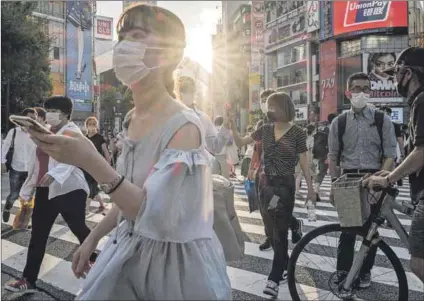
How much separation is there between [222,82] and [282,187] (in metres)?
84.1

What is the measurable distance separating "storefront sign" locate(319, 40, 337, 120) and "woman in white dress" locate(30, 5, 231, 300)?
38.9 m

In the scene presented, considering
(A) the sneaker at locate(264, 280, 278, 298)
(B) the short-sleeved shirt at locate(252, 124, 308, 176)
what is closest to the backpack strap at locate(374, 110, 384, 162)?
(B) the short-sleeved shirt at locate(252, 124, 308, 176)

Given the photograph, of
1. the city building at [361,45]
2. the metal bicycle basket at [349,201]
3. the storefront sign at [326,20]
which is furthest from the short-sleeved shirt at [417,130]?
the storefront sign at [326,20]

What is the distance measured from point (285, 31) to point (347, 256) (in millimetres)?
47938

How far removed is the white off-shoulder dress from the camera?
1.36m

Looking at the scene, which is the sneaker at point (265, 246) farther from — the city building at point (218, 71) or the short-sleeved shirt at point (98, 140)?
the city building at point (218, 71)

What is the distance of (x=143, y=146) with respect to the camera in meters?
1.51

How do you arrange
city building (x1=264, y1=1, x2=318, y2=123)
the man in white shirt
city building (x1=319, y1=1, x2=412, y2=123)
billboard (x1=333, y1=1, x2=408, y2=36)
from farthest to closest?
city building (x1=264, y1=1, x2=318, y2=123) < billboard (x1=333, y1=1, x2=408, y2=36) < city building (x1=319, y1=1, x2=412, y2=123) < the man in white shirt

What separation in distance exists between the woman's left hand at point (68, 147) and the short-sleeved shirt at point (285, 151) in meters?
2.94

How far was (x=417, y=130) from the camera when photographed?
2605 millimetres

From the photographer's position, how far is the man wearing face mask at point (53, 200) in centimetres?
402

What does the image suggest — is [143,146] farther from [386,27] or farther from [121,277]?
[386,27]

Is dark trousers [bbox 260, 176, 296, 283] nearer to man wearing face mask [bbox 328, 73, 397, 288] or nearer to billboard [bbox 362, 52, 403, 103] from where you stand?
man wearing face mask [bbox 328, 73, 397, 288]

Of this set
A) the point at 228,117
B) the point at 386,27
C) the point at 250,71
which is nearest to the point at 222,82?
the point at 250,71
